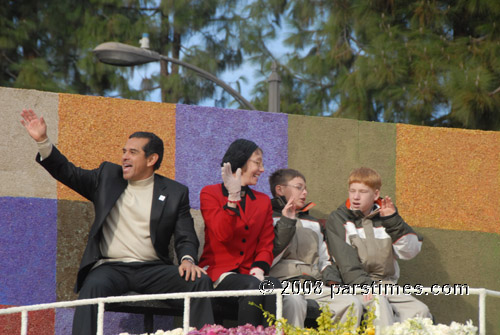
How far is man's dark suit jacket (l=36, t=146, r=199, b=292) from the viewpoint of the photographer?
215 inches

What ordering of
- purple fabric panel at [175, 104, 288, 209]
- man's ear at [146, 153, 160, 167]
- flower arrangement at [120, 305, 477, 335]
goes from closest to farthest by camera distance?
flower arrangement at [120, 305, 477, 335] → man's ear at [146, 153, 160, 167] → purple fabric panel at [175, 104, 288, 209]

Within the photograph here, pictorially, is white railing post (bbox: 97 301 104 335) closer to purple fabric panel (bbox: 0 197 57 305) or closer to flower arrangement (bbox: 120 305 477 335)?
flower arrangement (bbox: 120 305 477 335)

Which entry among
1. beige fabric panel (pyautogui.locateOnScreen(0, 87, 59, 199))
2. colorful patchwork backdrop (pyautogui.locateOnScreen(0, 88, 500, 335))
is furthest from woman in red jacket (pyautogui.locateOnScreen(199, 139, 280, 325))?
beige fabric panel (pyautogui.locateOnScreen(0, 87, 59, 199))

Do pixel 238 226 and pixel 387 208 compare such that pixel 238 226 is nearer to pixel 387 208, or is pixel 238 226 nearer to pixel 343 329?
pixel 387 208

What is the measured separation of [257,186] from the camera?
22.3 ft

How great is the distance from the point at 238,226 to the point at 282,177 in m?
0.81

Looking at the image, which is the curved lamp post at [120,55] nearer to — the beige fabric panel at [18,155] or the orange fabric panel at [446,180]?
the orange fabric panel at [446,180]

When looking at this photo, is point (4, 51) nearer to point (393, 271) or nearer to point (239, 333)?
point (393, 271)

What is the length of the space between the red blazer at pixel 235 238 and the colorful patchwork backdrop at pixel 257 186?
2.60ft

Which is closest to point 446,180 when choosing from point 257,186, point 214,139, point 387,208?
point 387,208

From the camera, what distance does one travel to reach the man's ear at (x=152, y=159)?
5773 millimetres

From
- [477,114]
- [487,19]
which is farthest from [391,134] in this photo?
[487,19]

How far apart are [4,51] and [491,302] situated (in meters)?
11.4

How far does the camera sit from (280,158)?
6.89m
